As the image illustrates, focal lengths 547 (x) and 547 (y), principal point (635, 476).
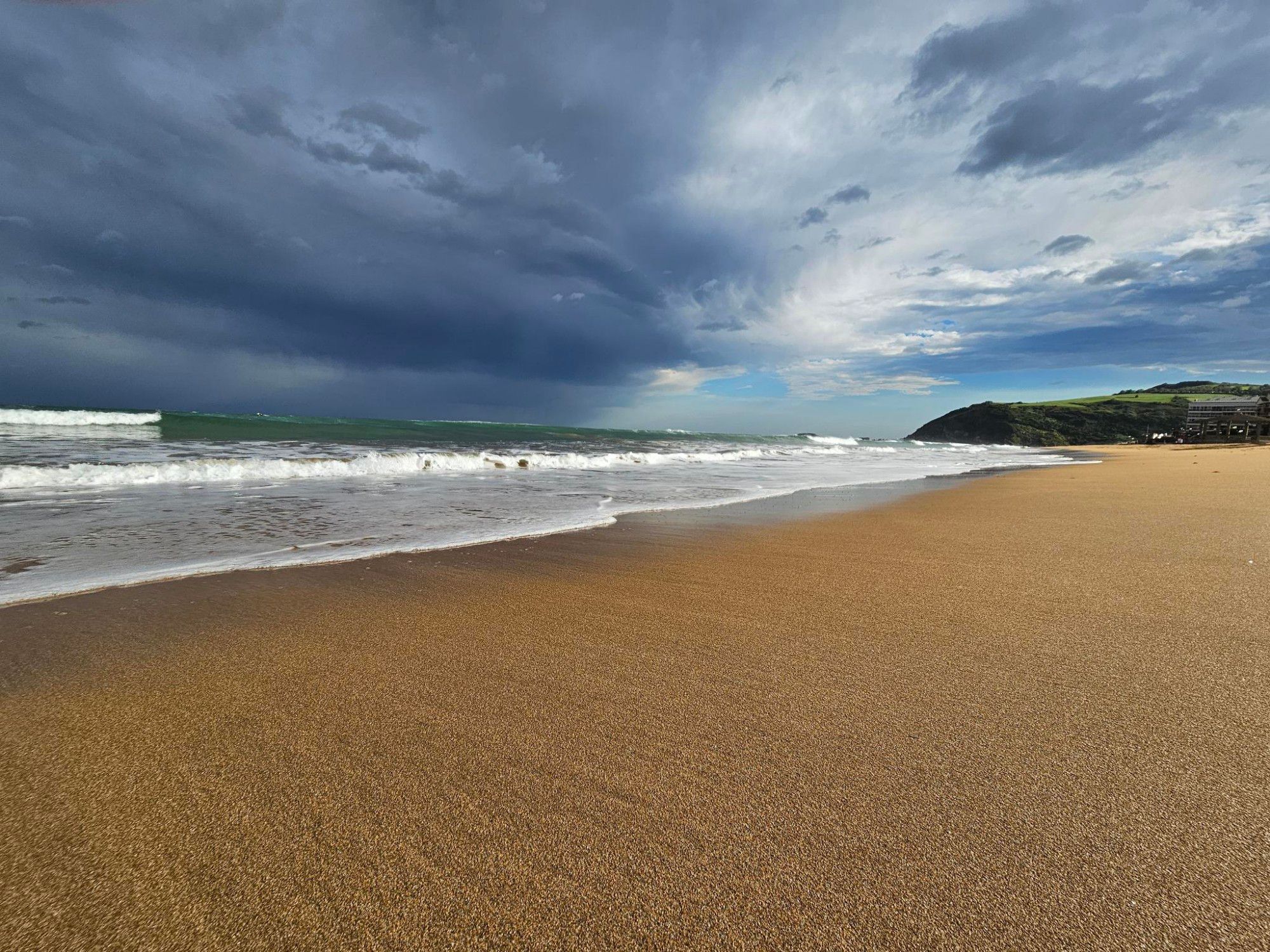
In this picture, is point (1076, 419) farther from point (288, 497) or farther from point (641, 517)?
point (288, 497)

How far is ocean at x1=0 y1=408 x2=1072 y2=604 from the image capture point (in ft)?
14.0

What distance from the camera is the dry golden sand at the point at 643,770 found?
1068 mm

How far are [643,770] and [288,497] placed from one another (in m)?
7.80

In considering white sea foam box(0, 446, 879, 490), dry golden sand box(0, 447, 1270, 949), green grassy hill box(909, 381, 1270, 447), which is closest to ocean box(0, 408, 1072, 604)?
white sea foam box(0, 446, 879, 490)

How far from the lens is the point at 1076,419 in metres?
65.6

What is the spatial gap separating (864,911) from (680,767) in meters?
0.59

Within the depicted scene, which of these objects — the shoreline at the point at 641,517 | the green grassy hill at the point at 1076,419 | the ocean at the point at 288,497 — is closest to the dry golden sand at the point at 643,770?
the shoreline at the point at 641,517

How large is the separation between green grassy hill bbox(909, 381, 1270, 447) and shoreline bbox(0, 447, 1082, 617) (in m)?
62.8

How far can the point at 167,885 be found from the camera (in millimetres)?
1140

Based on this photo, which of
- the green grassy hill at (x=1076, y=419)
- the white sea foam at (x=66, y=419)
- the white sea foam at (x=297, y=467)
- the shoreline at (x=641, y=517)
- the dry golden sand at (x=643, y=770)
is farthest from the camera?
the green grassy hill at (x=1076, y=419)

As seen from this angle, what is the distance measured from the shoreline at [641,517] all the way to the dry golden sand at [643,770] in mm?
319

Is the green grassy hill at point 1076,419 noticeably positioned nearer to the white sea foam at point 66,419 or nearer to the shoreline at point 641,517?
the shoreline at point 641,517

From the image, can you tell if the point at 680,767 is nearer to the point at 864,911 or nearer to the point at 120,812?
the point at 864,911

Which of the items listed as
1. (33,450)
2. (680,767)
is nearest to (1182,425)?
(680,767)
